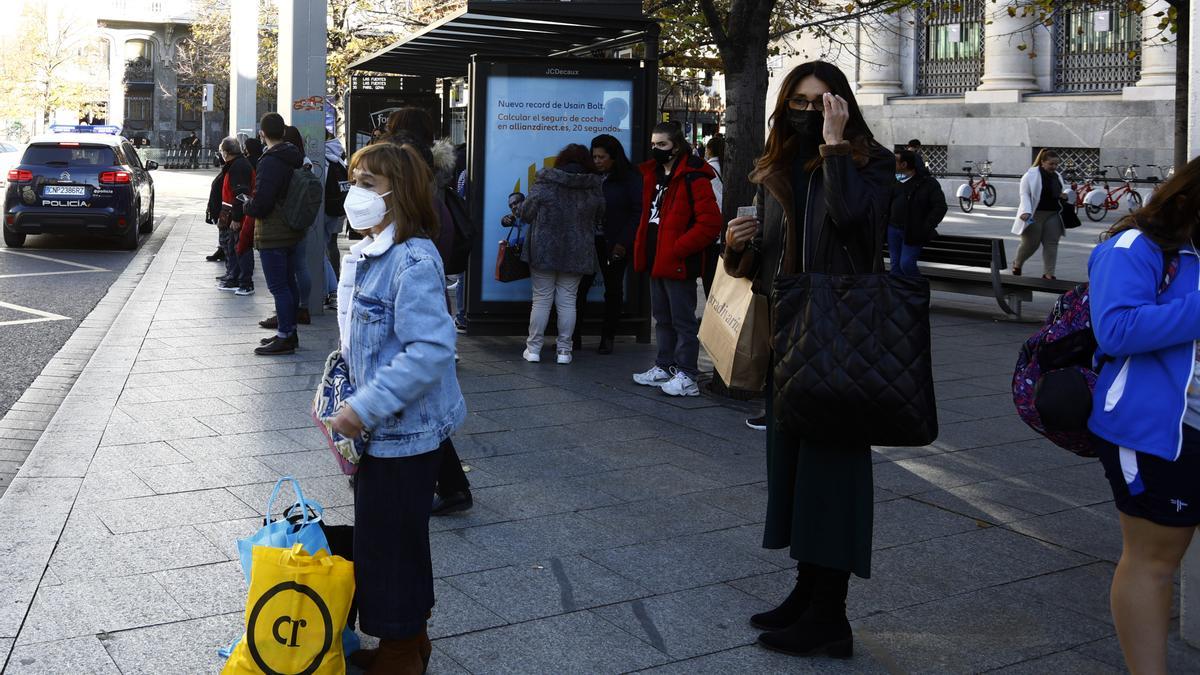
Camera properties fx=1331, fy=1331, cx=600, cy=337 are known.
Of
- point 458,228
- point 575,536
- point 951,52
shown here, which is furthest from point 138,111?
point 575,536

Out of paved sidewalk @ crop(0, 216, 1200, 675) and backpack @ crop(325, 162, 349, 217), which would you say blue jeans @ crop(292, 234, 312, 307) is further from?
paved sidewalk @ crop(0, 216, 1200, 675)

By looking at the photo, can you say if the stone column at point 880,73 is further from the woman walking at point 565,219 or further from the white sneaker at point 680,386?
the white sneaker at point 680,386

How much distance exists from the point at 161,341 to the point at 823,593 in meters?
7.92

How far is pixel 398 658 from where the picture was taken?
3.85m

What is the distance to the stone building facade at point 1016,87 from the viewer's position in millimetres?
30698

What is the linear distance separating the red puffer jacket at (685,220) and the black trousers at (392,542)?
17.3 feet

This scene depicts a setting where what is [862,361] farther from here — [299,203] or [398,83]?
[398,83]

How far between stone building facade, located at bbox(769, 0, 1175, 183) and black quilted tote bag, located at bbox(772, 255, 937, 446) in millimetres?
26637

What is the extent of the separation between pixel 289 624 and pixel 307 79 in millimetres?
10555

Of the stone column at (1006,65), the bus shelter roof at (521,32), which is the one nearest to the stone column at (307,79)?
the bus shelter roof at (521,32)

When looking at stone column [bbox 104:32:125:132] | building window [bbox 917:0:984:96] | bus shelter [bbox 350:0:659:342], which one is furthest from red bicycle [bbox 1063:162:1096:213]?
stone column [bbox 104:32:125:132]

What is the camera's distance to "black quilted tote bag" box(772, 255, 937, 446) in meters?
3.87

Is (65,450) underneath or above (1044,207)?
underneath

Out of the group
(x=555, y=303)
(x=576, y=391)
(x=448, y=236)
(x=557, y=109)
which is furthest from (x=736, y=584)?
(x=557, y=109)
